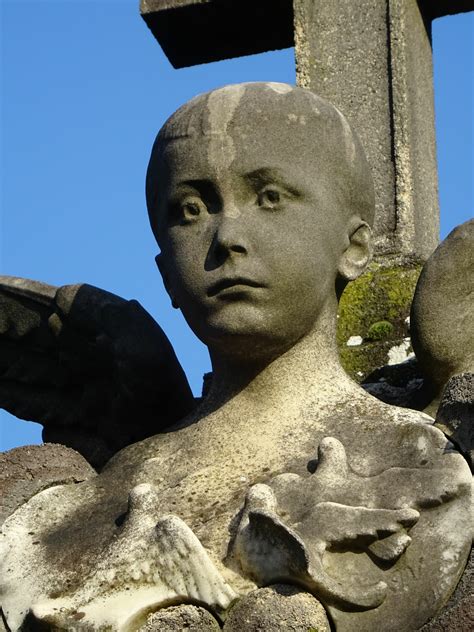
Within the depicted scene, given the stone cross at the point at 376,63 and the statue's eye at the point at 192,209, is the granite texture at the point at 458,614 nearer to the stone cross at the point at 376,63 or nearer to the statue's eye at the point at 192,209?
the statue's eye at the point at 192,209

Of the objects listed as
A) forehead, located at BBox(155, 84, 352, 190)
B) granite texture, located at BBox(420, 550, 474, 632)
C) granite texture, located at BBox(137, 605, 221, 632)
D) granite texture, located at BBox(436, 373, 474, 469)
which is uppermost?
forehead, located at BBox(155, 84, 352, 190)

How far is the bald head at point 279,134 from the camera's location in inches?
330

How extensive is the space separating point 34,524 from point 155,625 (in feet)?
2.82

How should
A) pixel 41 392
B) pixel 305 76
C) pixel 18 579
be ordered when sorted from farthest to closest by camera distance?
pixel 305 76 → pixel 41 392 → pixel 18 579

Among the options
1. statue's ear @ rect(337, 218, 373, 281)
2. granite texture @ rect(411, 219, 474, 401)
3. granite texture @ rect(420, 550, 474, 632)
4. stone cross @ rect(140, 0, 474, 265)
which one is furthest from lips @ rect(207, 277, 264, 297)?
stone cross @ rect(140, 0, 474, 265)

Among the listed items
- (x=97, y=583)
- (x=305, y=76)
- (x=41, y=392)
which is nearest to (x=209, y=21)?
(x=305, y=76)

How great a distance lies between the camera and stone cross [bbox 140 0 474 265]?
10.0 m

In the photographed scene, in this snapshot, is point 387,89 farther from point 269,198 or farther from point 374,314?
point 269,198

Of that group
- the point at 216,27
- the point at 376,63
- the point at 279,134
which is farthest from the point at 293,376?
the point at 216,27

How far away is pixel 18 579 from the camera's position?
317 inches

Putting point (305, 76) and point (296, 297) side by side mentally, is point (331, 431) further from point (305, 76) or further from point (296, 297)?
point (305, 76)

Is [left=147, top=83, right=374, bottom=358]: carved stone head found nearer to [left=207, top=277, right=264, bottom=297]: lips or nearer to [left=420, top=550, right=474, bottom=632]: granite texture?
[left=207, top=277, right=264, bottom=297]: lips

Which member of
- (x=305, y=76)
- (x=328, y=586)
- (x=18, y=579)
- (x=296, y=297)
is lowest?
(x=328, y=586)

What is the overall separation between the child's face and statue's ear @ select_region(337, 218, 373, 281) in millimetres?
107
